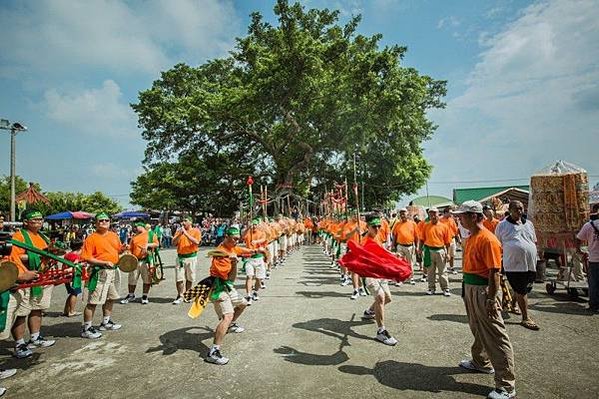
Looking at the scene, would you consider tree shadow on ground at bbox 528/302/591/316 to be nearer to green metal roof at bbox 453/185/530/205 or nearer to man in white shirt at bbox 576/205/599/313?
man in white shirt at bbox 576/205/599/313

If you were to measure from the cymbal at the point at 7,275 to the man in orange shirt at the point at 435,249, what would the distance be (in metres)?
8.23

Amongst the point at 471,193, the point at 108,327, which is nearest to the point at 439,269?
the point at 108,327

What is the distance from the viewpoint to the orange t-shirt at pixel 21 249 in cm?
514

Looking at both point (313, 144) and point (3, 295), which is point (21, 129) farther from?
point (3, 295)

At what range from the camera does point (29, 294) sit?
5309mm

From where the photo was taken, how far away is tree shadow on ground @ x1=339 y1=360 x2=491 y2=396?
390 cm

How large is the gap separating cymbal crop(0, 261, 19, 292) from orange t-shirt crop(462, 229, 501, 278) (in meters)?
5.58

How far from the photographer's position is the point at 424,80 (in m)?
27.2

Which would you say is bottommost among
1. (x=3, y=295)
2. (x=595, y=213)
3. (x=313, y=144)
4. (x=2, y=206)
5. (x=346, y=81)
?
(x=3, y=295)

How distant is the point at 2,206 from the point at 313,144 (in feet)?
129

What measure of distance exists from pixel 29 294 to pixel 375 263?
17.9 feet

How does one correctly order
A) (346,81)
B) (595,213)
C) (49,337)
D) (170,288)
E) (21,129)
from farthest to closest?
(346,81)
(21,129)
(170,288)
(595,213)
(49,337)

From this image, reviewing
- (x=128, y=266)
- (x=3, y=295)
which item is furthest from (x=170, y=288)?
(x=3, y=295)

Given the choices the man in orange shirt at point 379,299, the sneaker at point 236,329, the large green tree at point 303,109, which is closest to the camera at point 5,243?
the sneaker at point 236,329
